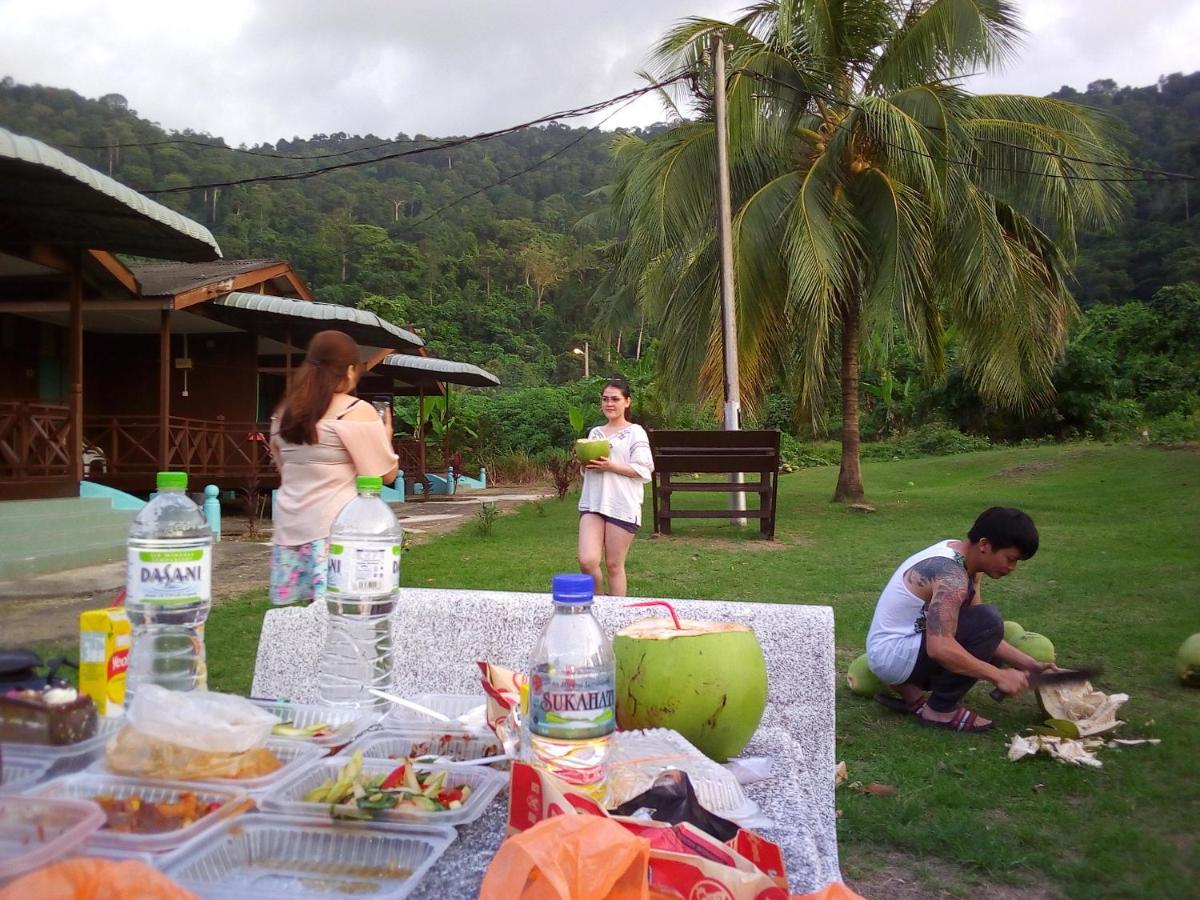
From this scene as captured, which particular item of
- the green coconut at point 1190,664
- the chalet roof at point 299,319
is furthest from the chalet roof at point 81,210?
the green coconut at point 1190,664

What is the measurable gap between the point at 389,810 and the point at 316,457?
2.40 meters

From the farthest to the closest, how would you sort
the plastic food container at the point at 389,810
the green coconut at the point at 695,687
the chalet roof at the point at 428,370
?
the chalet roof at the point at 428,370, the green coconut at the point at 695,687, the plastic food container at the point at 389,810

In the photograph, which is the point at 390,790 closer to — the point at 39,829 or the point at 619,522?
the point at 39,829

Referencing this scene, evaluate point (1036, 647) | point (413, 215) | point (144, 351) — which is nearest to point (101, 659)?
point (1036, 647)

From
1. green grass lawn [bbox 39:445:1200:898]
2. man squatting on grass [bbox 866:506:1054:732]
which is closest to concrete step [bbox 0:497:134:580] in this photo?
green grass lawn [bbox 39:445:1200:898]

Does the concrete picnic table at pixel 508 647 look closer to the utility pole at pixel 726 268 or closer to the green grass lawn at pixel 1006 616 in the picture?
the green grass lawn at pixel 1006 616

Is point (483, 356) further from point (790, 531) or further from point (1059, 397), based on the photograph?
point (790, 531)

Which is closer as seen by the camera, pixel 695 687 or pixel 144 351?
pixel 695 687

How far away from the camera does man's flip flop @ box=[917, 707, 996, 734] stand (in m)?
4.33

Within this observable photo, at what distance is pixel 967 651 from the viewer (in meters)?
4.17

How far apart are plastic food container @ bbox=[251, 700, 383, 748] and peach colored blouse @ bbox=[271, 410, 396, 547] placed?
1736 millimetres

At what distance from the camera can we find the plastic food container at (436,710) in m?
1.81

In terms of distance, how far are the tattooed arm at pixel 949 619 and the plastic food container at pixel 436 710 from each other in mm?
2673

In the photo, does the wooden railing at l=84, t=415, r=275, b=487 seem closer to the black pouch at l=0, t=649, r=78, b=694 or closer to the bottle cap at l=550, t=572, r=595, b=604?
the black pouch at l=0, t=649, r=78, b=694
